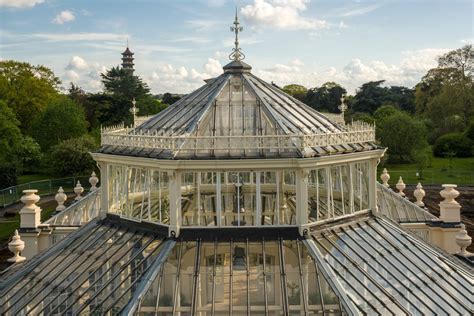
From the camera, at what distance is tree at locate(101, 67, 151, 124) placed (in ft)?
242

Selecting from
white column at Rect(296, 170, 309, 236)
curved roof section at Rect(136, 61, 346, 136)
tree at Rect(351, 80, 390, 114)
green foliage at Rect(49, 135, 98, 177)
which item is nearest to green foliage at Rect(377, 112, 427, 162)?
tree at Rect(351, 80, 390, 114)

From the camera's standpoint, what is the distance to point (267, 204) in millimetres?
14164

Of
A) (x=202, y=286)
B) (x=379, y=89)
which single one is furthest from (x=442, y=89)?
(x=202, y=286)

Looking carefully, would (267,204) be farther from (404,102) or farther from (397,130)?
(404,102)

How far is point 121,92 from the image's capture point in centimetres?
8294

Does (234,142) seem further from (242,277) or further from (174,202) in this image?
(242,277)

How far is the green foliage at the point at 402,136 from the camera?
195ft

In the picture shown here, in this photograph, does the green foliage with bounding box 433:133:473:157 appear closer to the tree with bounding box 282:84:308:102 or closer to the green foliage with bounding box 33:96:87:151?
the tree with bounding box 282:84:308:102

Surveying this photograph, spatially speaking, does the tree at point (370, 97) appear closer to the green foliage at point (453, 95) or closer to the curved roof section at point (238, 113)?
the green foliage at point (453, 95)

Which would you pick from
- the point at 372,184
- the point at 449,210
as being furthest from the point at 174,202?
the point at 449,210

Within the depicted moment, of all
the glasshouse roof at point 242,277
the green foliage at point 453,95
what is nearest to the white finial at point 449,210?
the glasshouse roof at point 242,277

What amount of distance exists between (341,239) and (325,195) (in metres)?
1.88

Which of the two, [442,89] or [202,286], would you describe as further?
[442,89]

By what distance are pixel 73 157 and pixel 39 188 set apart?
4504 millimetres
